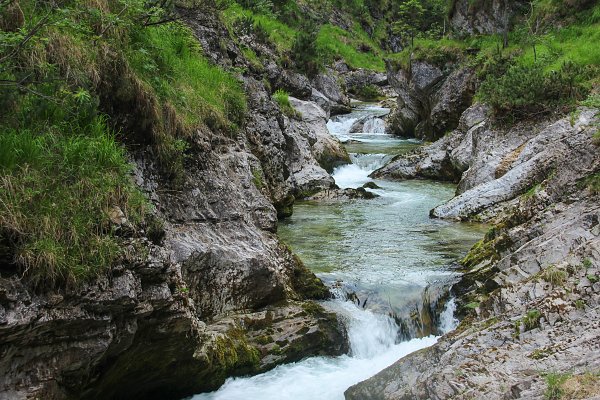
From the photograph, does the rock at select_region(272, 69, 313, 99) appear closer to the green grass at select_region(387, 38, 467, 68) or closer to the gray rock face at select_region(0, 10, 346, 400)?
the green grass at select_region(387, 38, 467, 68)

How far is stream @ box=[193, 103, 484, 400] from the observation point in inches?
283

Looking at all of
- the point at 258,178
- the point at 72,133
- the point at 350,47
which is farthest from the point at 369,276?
the point at 350,47

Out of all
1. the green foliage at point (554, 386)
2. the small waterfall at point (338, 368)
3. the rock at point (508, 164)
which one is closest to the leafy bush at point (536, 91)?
the rock at point (508, 164)

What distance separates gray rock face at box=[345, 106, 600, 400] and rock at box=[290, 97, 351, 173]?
1221 centimetres

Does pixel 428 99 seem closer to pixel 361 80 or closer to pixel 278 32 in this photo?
pixel 278 32

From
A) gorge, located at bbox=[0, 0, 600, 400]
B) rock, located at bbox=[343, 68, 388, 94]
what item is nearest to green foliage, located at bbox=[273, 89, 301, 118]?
gorge, located at bbox=[0, 0, 600, 400]

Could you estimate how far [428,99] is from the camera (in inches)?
1107

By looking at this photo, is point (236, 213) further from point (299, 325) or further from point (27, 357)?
point (27, 357)

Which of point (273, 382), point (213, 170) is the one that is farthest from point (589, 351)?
point (213, 170)

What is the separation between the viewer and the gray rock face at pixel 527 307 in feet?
16.4

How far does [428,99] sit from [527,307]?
23.5 metres

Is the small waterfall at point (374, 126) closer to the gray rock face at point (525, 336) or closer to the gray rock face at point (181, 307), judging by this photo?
the gray rock face at point (181, 307)

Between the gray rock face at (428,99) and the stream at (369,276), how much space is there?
910 cm

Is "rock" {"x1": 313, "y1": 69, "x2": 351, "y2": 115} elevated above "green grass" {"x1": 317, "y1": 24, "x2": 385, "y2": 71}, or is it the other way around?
"green grass" {"x1": 317, "y1": 24, "x2": 385, "y2": 71}
